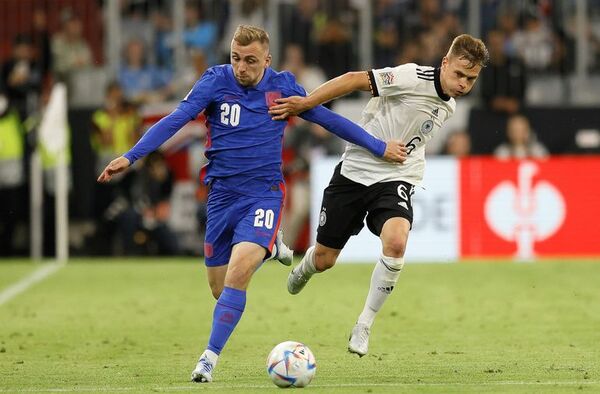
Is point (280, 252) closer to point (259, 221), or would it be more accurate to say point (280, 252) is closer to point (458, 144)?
point (259, 221)

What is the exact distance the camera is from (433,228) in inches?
705

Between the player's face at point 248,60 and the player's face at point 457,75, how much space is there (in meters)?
1.29

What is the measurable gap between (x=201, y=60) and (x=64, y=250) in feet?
10.6

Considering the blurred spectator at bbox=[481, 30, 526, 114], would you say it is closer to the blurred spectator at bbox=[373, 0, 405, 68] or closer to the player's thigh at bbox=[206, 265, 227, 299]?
the blurred spectator at bbox=[373, 0, 405, 68]

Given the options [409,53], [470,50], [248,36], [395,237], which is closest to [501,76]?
[409,53]

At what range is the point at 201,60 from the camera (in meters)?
18.9

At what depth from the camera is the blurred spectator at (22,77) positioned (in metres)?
19.1

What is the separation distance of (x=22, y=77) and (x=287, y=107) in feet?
38.3

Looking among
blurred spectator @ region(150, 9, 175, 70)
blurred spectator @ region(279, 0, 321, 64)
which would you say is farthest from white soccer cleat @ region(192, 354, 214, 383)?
blurred spectator @ region(150, 9, 175, 70)

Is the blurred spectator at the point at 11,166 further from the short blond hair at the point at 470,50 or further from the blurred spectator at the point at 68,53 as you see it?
the short blond hair at the point at 470,50

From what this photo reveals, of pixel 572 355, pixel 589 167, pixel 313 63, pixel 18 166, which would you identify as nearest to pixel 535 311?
pixel 572 355

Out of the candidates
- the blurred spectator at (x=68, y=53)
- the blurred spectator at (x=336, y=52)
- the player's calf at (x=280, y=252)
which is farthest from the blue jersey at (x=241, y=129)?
the blurred spectator at (x=68, y=53)

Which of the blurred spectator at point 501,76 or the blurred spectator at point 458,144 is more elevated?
the blurred spectator at point 501,76

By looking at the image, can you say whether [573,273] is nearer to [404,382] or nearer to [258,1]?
[258,1]
